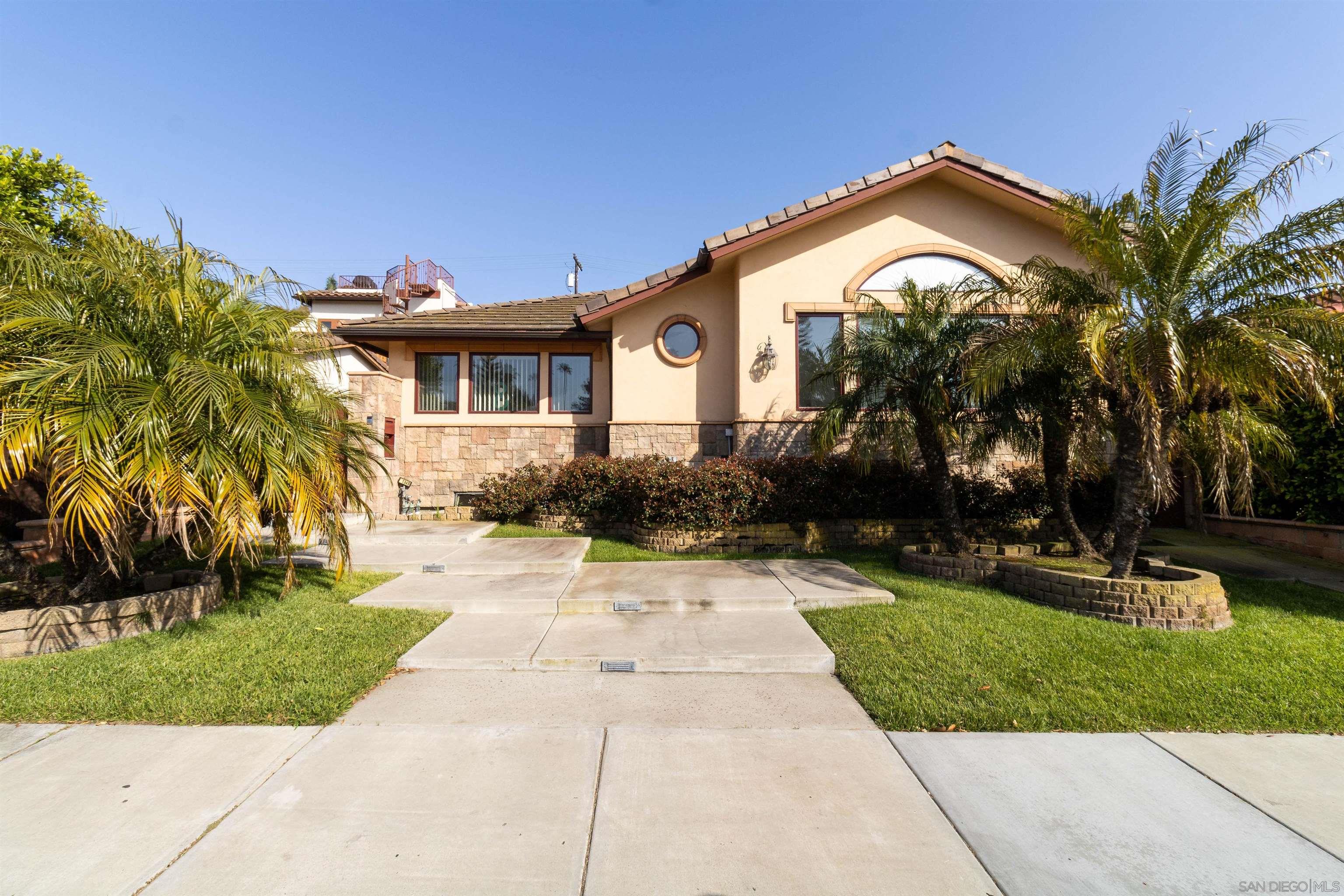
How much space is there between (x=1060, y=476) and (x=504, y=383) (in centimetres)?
1053

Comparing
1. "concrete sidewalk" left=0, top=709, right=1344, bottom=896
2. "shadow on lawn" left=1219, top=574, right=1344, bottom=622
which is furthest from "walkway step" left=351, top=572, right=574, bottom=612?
"shadow on lawn" left=1219, top=574, right=1344, bottom=622

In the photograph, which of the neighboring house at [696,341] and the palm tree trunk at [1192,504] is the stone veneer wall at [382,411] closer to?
the neighboring house at [696,341]

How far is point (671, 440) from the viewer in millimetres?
12266

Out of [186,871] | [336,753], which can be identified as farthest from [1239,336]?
[186,871]

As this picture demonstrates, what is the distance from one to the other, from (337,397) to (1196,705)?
313 inches

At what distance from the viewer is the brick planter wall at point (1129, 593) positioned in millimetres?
5707

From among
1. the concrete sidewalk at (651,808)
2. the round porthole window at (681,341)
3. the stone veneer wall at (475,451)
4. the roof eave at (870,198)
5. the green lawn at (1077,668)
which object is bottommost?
the concrete sidewalk at (651,808)

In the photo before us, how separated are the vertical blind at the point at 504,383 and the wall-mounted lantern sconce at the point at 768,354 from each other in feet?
16.5

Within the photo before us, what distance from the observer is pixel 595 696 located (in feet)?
14.3

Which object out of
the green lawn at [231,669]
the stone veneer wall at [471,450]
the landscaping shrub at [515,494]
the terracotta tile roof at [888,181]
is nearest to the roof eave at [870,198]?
the terracotta tile roof at [888,181]

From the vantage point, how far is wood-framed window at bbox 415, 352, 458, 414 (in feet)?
43.7

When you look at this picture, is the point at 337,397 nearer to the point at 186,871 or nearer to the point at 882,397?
the point at 186,871

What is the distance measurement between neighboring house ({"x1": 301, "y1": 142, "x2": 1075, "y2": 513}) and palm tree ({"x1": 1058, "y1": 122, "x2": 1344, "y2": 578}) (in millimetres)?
4852

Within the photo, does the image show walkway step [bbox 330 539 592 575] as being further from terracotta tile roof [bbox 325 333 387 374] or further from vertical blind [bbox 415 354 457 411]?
vertical blind [bbox 415 354 457 411]
